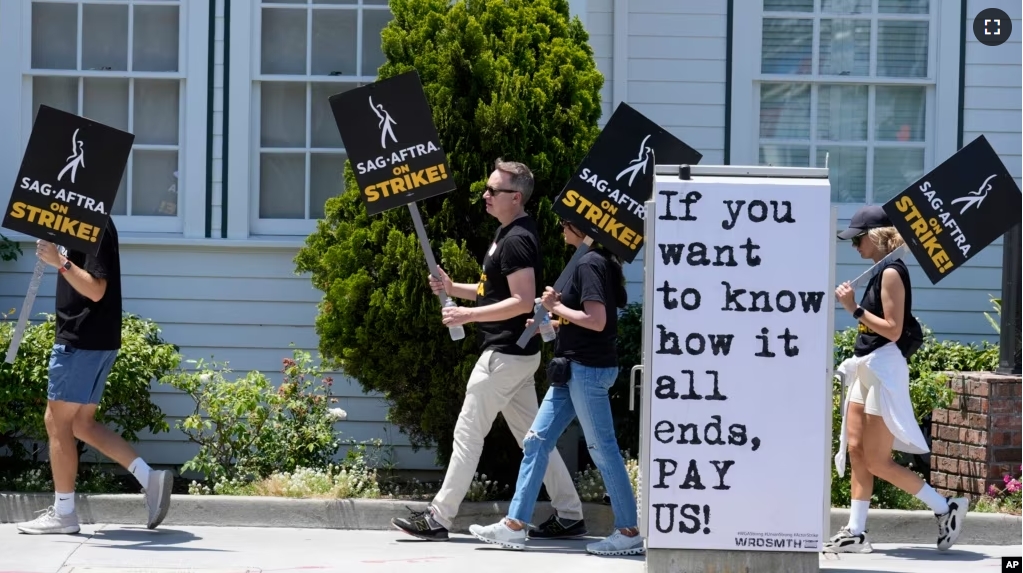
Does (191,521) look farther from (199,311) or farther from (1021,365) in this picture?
(1021,365)

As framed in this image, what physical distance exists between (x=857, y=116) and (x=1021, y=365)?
2329 millimetres

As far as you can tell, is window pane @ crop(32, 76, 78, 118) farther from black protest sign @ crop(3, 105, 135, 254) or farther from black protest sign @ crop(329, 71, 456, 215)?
black protest sign @ crop(329, 71, 456, 215)

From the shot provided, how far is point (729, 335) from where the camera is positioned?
565 centimetres

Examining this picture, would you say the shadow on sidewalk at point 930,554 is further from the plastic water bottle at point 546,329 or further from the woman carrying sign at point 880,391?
the plastic water bottle at point 546,329

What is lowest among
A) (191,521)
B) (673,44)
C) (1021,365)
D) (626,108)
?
(191,521)

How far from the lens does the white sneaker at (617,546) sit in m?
6.59

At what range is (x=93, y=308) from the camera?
6.65 meters

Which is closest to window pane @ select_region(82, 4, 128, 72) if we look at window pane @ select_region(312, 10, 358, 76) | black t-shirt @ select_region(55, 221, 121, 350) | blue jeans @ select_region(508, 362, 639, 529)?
window pane @ select_region(312, 10, 358, 76)

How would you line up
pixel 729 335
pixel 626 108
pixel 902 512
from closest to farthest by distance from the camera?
pixel 729 335, pixel 626 108, pixel 902 512

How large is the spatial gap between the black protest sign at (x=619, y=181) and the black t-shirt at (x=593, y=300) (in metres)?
0.16

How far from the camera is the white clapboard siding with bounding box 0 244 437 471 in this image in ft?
29.3

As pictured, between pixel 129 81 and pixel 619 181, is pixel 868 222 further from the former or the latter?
pixel 129 81

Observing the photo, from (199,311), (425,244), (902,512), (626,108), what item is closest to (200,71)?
(199,311)

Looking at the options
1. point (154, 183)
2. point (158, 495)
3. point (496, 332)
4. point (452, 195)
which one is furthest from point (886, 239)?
point (154, 183)
